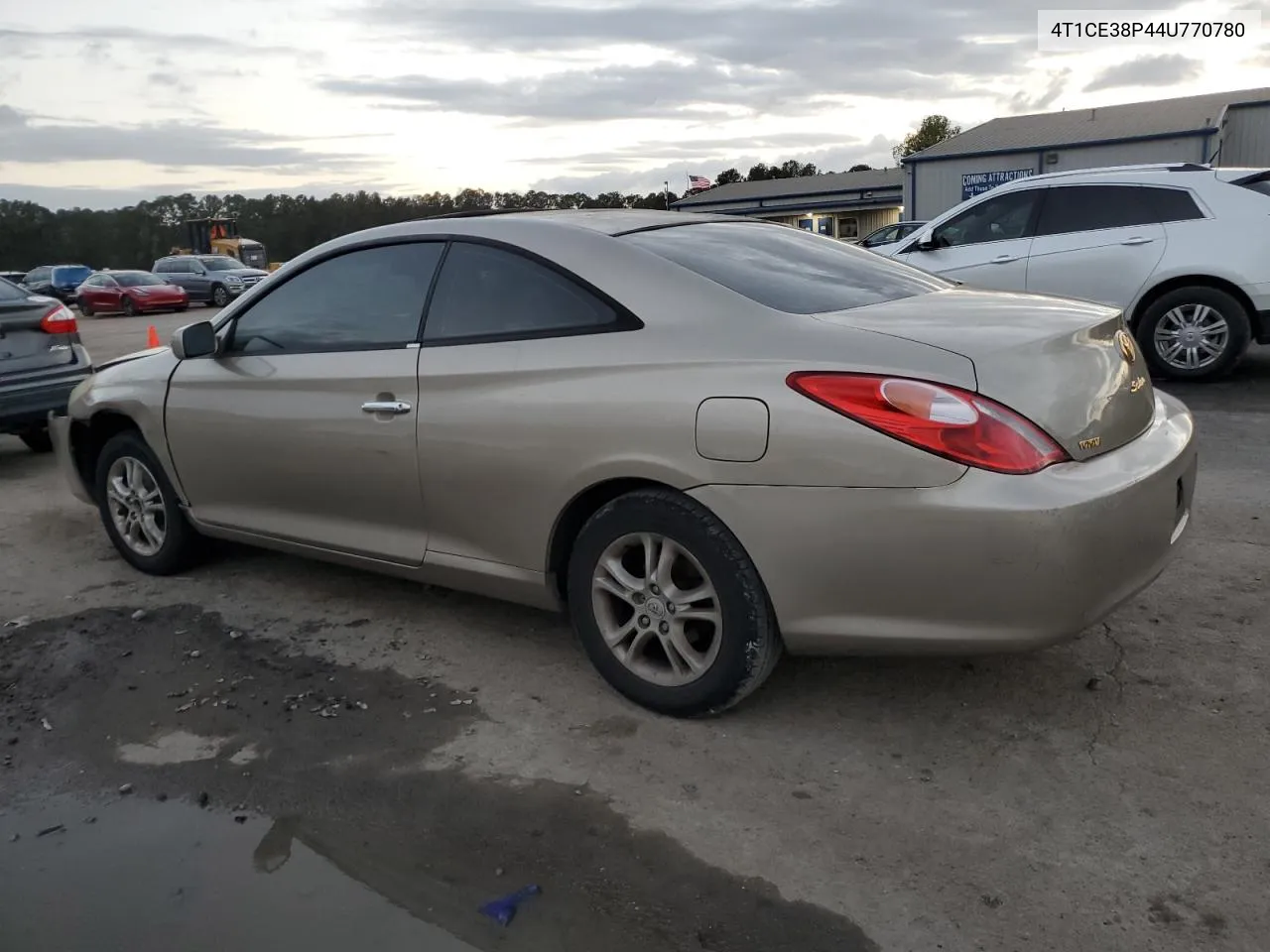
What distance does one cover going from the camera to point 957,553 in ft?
9.05

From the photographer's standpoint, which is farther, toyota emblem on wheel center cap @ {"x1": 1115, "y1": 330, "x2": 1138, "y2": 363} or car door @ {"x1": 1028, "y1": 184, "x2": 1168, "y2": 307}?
car door @ {"x1": 1028, "y1": 184, "x2": 1168, "y2": 307}

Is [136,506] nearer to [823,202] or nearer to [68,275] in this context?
[68,275]

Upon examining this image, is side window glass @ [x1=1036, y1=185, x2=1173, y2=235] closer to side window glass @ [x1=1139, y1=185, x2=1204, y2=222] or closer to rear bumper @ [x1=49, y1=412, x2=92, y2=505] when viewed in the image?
side window glass @ [x1=1139, y1=185, x2=1204, y2=222]

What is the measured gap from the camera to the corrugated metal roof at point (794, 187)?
51781mm

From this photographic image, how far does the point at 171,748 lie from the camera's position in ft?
11.0

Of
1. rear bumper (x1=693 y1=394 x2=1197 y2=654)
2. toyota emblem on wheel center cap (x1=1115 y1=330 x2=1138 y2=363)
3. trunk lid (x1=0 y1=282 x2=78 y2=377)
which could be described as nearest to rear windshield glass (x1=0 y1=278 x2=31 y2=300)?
trunk lid (x1=0 y1=282 x2=78 y2=377)

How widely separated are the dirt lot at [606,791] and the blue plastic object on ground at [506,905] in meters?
0.02

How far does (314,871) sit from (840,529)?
5.23ft

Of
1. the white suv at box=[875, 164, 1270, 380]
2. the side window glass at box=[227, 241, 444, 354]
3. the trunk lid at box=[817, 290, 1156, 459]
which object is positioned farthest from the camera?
the white suv at box=[875, 164, 1270, 380]

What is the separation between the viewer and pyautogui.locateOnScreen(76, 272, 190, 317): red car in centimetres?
3041

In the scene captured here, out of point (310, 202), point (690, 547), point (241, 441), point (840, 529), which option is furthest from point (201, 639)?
point (310, 202)

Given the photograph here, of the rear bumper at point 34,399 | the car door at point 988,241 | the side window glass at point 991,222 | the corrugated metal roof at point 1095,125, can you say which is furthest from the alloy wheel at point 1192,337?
the corrugated metal roof at point 1095,125

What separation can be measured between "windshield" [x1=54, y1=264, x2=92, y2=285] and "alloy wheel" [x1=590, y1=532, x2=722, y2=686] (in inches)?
1789

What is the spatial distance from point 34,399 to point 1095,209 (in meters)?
8.26
